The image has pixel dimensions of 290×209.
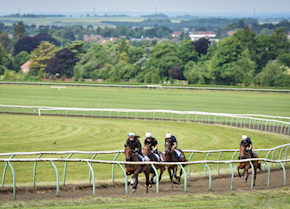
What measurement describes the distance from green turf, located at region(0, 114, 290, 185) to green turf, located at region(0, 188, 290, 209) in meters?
2.94

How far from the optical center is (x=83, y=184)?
12656 mm

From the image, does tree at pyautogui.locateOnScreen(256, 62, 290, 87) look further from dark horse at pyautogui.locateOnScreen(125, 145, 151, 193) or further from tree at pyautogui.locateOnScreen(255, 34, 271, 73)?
dark horse at pyautogui.locateOnScreen(125, 145, 151, 193)

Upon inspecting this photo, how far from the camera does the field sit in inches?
440

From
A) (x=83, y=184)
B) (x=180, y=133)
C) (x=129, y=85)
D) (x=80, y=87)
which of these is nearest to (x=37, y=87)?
(x=80, y=87)

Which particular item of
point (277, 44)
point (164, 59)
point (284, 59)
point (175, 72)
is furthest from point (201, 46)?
Answer: point (284, 59)

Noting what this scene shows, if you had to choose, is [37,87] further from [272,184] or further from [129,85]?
[272,184]

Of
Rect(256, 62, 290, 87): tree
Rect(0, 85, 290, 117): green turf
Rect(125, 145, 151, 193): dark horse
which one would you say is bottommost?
Rect(0, 85, 290, 117): green turf

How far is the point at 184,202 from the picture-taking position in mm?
10820

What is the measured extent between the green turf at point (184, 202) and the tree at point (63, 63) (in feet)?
237

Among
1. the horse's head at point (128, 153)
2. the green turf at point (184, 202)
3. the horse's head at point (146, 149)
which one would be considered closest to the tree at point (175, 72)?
the horse's head at point (146, 149)

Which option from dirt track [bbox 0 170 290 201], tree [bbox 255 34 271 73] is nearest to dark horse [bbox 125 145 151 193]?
dirt track [bbox 0 170 290 201]

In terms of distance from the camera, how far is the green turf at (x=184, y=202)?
10.1 meters

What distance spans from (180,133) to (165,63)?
47751 mm

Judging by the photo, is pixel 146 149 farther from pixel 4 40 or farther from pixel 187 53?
pixel 4 40
